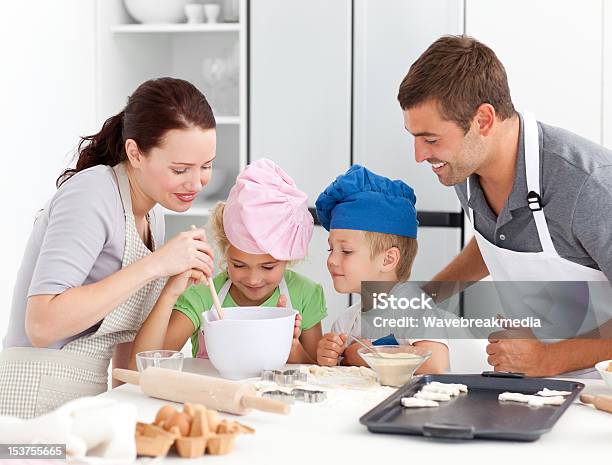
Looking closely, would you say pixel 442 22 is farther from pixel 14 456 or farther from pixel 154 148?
pixel 14 456

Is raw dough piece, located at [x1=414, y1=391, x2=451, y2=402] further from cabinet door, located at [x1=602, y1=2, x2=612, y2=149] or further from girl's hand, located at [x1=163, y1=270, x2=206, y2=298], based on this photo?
cabinet door, located at [x1=602, y1=2, x2=612, y2=149]

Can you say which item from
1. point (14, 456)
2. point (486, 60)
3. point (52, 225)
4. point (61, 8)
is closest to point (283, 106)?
point (61, 8)

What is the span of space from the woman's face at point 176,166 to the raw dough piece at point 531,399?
2.66 feet

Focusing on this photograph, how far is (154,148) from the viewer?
193cm

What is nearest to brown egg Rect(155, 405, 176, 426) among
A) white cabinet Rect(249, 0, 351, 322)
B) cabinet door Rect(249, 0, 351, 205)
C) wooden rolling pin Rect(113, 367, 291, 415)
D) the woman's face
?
wooden rolling pin Rect(113, 367, 291, 415)

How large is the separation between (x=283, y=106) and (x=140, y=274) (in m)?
2.00

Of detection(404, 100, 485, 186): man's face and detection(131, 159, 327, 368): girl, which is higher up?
detection(404, 100, 485, 186): man's face

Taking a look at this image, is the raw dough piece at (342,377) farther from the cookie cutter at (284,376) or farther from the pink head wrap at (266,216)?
the pink head wrap at (266,216)

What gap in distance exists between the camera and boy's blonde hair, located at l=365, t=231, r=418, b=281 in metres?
2.14

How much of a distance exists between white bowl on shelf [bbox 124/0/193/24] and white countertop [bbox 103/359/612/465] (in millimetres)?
2744

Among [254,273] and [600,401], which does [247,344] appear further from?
[600,401]

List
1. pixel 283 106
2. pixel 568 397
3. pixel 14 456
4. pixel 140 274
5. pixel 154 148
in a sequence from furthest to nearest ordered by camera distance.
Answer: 1. pixel 283 106
2. pixel 154 148
3. pixel 140 274
4. pixel 568 397
5. pixel 14 456

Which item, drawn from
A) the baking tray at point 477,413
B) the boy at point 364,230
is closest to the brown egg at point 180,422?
the baking tray at point 477,413

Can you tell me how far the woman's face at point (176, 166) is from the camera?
1.92 meters
